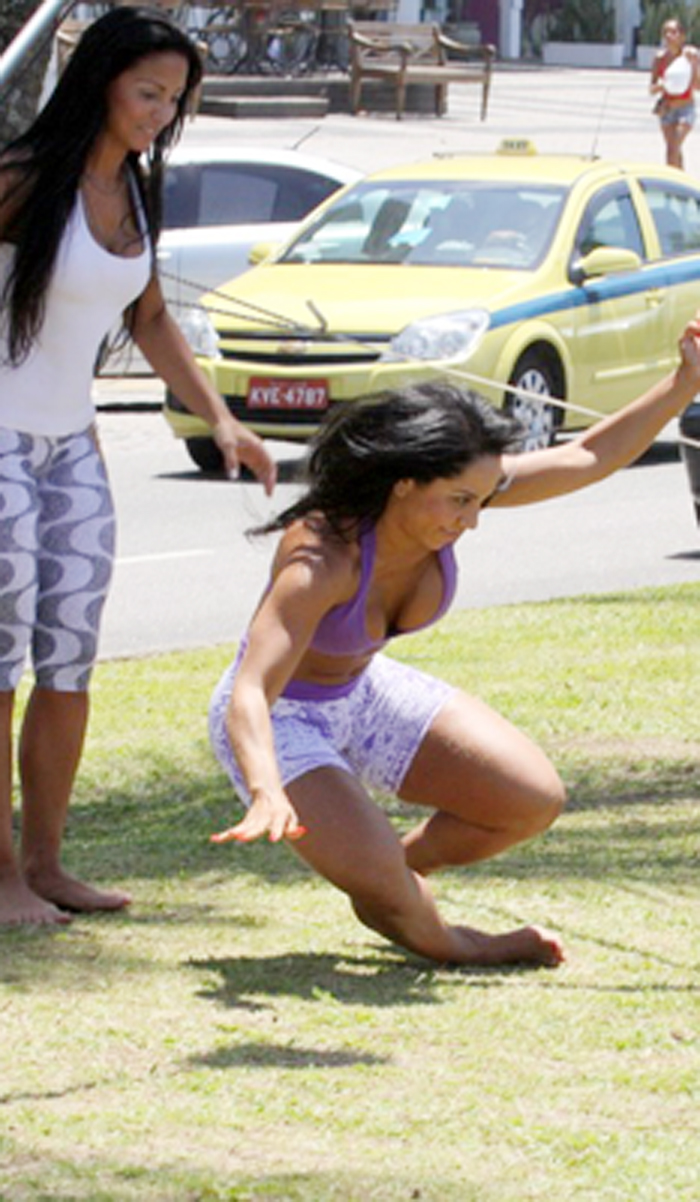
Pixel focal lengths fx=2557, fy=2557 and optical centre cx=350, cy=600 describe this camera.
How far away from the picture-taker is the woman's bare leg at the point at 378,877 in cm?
471

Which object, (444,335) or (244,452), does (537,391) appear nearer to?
(444,335)

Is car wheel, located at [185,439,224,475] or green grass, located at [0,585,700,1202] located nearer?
green grass, located at [0,585,700,1202]

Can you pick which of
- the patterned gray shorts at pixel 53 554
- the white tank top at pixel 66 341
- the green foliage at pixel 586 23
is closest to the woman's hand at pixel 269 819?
the patterned gray shorts at pixel 53 554

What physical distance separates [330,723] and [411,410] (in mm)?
625

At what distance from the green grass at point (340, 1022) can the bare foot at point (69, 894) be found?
0.25ft

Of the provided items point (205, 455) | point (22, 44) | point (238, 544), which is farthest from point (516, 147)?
point (22, 44)

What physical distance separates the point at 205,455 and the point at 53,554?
887cm

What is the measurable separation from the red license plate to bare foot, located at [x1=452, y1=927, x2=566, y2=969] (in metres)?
8.35

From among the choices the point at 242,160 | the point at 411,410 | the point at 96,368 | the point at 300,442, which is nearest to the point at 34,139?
the point at 96,368

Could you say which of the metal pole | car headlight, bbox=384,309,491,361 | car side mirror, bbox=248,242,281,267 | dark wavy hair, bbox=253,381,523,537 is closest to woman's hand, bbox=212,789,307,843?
dark wavy hair, bbox=253,381,523,537

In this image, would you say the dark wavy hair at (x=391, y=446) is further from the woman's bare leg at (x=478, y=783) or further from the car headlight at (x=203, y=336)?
the car headlight at (x=203, y=336)

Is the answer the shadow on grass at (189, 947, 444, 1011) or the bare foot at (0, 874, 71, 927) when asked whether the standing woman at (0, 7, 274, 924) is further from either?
the shadow on grass at (189, 947, 444, 1011)

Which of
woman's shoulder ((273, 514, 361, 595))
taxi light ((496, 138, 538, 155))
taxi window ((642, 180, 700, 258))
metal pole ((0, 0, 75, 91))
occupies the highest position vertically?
metal pole ((0, 0, 75, 91))

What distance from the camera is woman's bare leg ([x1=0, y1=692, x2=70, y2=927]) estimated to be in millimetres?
5043
